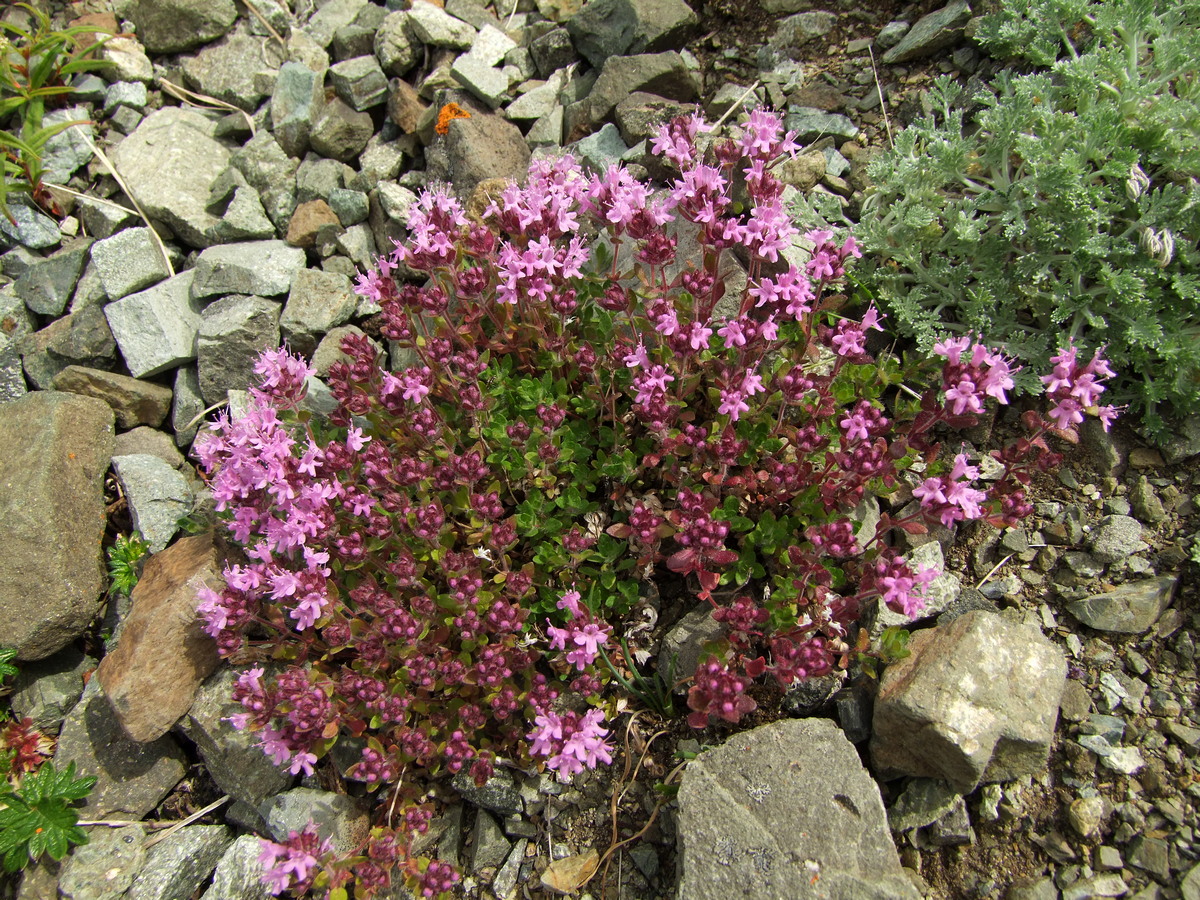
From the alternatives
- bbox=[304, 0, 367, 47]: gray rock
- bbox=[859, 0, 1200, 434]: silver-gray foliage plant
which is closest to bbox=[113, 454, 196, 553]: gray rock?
bbox=[304, 0, 367, 47]: gray rock

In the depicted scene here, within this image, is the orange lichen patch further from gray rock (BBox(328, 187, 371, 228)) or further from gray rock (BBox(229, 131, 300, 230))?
gray rock (BBox(229, 131, 300, 230))

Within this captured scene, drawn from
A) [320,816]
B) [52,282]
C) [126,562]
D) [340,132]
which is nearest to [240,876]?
[320,816]

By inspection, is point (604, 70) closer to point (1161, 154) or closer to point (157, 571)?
point (1161, 154)

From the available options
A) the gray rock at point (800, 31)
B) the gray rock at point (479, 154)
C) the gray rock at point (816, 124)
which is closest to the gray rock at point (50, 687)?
the gray rock at point (479, 154)

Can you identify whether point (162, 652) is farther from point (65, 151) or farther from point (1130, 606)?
point (1130, 606)

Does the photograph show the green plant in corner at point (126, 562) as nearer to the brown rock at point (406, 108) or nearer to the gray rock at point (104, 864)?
the gray rock at point (104, 864)

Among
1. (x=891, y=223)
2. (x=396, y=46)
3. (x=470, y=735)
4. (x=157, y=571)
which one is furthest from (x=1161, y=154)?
(x=157, y=571)
